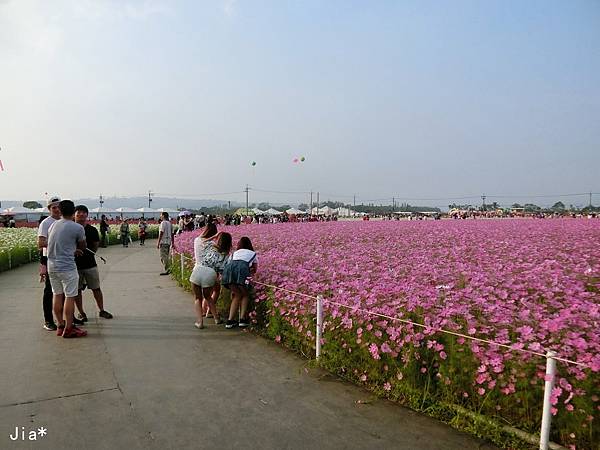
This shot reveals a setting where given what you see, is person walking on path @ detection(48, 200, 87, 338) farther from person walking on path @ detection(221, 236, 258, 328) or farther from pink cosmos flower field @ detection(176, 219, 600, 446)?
pink cosmos flower field @ detection(176, 219, 600, 446)

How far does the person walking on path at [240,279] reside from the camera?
20.0 ft

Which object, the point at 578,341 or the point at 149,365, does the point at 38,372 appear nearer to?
the point at 149,365

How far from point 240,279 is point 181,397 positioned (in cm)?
224

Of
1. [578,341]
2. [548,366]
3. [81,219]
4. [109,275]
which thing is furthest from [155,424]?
[109,275]

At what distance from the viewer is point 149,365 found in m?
4.78

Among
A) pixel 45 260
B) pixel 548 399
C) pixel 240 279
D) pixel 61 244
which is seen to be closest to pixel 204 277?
pixel 240 279

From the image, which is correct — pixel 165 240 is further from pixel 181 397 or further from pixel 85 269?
pixel 181 397

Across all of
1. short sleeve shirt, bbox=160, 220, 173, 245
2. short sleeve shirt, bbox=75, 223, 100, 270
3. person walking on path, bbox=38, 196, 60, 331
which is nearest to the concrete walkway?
person walking on path, bbox=38, 196, 60, 331

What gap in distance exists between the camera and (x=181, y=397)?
13.1 ft

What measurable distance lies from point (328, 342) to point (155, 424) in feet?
6.21

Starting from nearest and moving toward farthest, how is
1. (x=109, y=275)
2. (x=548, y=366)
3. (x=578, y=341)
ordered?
1. (x=548, y=366)
2. (x=578, y=341)
3. (x=109, y=275)

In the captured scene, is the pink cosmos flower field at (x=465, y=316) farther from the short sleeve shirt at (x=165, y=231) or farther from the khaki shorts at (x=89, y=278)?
the short sleeve shirt at (x=165, y=231)

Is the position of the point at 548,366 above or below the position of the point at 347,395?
above

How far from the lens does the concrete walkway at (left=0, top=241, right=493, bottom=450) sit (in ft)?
10.7
